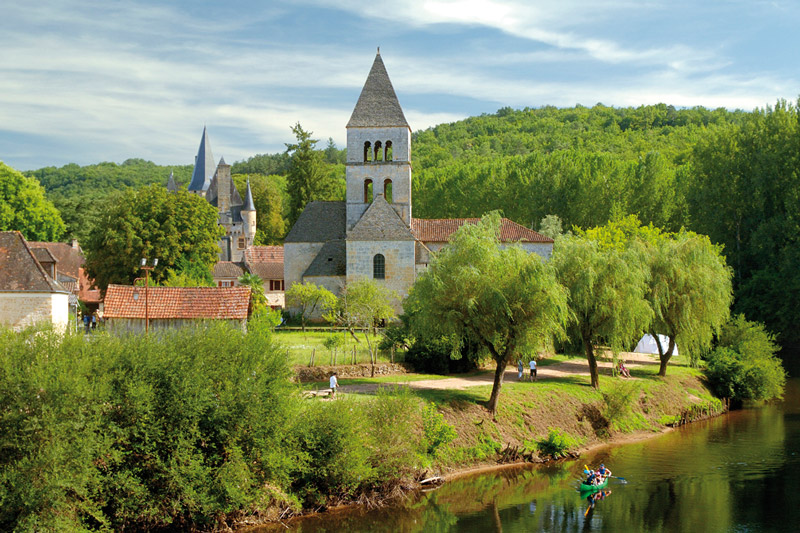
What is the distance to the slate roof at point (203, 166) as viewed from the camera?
4040 inches

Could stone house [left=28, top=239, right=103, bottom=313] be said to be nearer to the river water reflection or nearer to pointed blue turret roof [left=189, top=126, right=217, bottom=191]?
pointed blue turret roof [left=189, top=126, right=217, bottom=191]

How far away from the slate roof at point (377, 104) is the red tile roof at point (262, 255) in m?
28.1

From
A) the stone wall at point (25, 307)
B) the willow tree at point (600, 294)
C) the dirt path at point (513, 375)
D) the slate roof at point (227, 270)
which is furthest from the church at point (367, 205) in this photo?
the stone wall at point (25, 307)

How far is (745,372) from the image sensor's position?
39.9m

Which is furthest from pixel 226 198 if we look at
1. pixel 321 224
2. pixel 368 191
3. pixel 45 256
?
pixel 45 256

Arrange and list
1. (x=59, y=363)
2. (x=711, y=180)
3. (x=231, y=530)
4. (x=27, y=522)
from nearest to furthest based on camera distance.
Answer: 1. (x=27, y=522)
2. (x=59, y=363)
3. (x=231, y=530)
4. (x=711, y=180)

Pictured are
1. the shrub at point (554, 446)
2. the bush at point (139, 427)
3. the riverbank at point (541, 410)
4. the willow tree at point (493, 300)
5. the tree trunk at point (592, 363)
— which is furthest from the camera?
the tree trunk at point (592, 363)

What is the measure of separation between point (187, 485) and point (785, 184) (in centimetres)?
4787

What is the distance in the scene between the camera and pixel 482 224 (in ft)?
102

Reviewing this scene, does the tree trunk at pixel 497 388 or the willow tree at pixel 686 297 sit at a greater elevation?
the willow tree at pixel 686 297

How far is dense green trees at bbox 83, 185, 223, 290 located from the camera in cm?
4591

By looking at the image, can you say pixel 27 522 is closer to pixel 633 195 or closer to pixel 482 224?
pixel 482 224

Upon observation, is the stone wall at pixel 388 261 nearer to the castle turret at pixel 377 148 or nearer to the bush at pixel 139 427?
the castle turret at pixel 377 148

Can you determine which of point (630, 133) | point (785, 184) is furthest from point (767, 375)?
point (630, 133)
